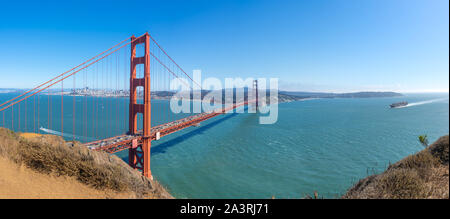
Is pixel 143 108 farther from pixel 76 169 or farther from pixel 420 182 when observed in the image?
pixel 420 182

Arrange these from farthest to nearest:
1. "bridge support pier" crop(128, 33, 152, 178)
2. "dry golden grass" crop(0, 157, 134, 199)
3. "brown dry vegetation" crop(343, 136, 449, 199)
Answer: "bridge support pier" crop(128, 33, 152, 178)
"dry golden grass" crop(0, 157, 134, 199)
"brown dry vegetation" crop(343, 136, 449, 199)

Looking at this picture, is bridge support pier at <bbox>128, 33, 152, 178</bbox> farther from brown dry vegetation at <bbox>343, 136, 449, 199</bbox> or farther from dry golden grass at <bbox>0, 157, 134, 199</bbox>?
brown dry vegetation at <bbox>343, 136, 449, 199</bbox>

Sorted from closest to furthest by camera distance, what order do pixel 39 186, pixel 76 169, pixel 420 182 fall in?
pixel 420 182
pixel 39 186
pixel 76 169

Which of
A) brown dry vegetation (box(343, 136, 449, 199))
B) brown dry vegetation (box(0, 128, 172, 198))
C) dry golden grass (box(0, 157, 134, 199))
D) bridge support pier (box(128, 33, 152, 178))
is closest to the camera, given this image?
brown dry vegetation (box(343, 136, 449, 199))

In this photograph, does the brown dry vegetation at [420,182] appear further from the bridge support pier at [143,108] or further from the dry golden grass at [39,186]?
the bridge support pier at [143,108]

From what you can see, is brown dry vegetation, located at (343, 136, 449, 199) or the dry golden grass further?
the dry golden grass

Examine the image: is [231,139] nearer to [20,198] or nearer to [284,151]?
[284,151]

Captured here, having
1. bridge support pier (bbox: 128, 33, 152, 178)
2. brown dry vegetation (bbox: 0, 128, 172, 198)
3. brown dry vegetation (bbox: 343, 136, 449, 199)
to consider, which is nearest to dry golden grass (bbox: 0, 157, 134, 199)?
brown dry vegetation (bbox: 0, 128, 172, 198)

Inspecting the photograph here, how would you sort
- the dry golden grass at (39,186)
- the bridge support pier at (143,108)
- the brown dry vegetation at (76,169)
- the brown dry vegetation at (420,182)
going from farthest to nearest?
the bridge support pier at (143,108) → the brown dry vegetation at (76,169) → the dry golden grass at (39,186) → the brown dry vegetation at (420,182)

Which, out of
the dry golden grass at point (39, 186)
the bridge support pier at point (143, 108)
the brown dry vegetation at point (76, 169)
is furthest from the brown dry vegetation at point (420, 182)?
the bridge support pier at point (143, 108)

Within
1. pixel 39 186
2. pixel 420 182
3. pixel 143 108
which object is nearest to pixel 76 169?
pixel 39 186

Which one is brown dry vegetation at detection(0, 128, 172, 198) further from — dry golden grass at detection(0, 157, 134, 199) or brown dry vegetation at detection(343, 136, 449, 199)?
brown dry vegetation at detection(343, 136, 449, 199)

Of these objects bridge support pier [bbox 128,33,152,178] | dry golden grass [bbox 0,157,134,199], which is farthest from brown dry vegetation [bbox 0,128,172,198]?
bridge support pier [bbox 128,33,152,178]
